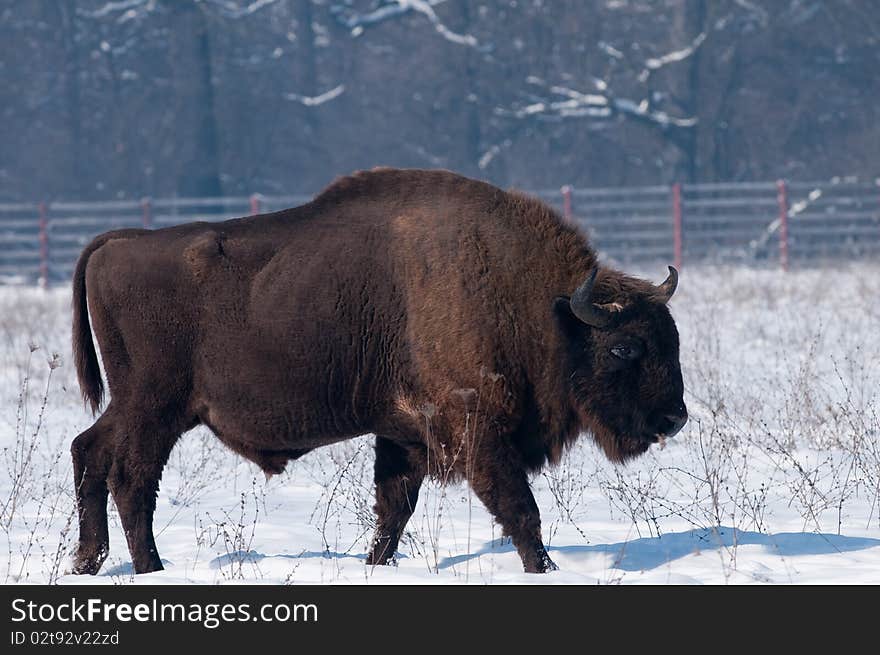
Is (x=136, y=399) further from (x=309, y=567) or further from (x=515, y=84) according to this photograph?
(x=515, y=84)

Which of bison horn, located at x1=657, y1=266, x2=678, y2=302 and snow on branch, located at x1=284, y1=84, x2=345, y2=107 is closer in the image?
bison horn, located at x1=657, y1=266, x2=678, y2=302

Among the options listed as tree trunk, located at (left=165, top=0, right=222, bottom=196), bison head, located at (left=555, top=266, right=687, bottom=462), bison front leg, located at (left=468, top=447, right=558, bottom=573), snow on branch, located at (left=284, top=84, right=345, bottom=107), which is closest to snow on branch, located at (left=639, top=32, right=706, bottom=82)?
snow on branch, located at (left=284, top=84, right=345, bottom=107)

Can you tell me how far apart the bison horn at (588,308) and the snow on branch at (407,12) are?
74.0ft

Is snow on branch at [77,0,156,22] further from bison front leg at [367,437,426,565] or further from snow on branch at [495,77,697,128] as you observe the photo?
bison front leg at [367,437,426,565]

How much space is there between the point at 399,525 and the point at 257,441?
31.0 inches

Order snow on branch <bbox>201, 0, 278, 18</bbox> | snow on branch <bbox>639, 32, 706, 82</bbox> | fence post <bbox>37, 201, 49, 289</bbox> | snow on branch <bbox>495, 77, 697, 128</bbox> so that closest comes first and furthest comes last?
1. fence post <bbox>37, 201, 49, 289</bbox>
2. snow on branch <bbox>639, 32, 706, 82</bbox>
3. snow on branch <bbox>495, 77, 697, 128</bbox>
4. snow on branch <bbox>201, 0, 278, 18</bbox>

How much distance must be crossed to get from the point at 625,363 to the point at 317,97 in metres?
22.9

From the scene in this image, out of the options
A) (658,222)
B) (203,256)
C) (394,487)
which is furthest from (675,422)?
A: (658,222)

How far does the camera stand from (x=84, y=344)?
6.20 metres

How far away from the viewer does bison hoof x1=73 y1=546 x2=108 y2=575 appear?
5805 millimetres

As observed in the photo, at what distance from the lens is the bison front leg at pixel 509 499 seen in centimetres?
551

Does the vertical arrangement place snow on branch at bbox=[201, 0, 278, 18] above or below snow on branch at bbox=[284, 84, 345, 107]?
above

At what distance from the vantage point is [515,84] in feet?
90.3
